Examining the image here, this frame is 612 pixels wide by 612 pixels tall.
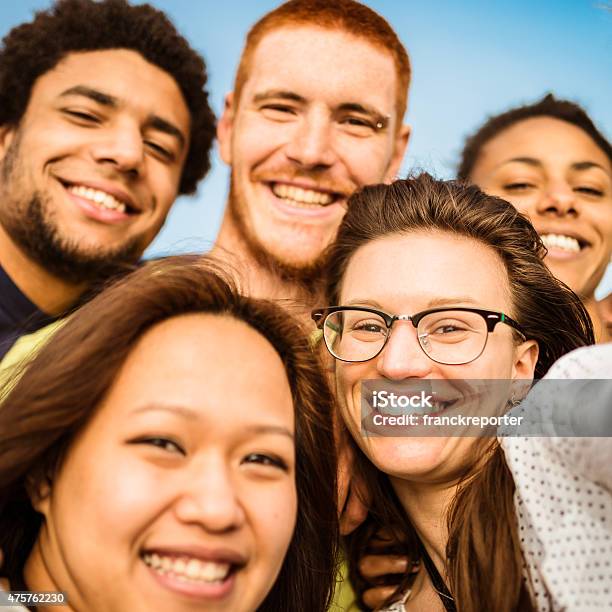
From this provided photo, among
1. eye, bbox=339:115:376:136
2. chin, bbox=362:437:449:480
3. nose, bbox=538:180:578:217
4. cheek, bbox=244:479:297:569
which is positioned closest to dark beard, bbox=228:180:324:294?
eye, bbox=339:115:376:136

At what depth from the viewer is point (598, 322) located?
142 inches

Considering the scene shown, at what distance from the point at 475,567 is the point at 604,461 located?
1.52ft

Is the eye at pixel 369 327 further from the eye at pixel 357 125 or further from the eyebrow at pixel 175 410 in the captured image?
the eye at pixel 357 125

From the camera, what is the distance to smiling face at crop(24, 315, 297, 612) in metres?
1.59

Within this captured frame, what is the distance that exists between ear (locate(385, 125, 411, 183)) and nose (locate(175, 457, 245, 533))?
2.27 metres

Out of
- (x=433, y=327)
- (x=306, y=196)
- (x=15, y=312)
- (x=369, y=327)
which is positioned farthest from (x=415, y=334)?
(x=15, y=312)

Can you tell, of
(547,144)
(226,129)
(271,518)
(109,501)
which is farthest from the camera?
(226,129)

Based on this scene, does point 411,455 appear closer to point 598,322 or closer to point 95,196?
point 598,322

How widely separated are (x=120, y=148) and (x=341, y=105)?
37.9 inches

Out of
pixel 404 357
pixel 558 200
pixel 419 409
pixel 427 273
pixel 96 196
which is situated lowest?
pixel 419 409

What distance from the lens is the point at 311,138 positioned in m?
3.29

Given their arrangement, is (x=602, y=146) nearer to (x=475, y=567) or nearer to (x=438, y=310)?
(x=438, y=310)

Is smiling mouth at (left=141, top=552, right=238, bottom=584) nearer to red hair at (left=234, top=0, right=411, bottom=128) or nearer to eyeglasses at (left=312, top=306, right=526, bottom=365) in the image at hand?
eyeglasses at (left=312, top=306, right=526, bottom=365)

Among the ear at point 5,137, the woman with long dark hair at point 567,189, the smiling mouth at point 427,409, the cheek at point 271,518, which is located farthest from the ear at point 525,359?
the ear at point 5,137
